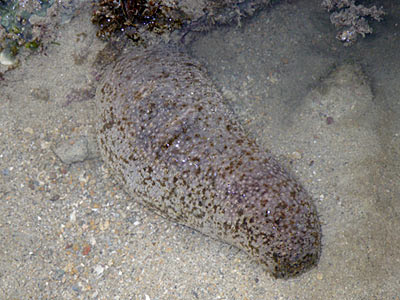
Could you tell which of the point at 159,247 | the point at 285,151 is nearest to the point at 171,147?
the point at 159,247

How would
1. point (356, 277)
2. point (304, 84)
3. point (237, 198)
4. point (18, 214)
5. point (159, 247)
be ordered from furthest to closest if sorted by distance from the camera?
point (304, 84), point (18, 214), point (159, 247), point (356, 277), point (237, 198)

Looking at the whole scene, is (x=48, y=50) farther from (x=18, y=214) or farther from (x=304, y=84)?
(x=304, y=84)

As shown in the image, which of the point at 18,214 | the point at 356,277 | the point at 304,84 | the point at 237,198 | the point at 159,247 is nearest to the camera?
the point at 237,198

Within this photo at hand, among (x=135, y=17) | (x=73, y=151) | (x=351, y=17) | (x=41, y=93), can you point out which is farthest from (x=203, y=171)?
(x=351, y=17)

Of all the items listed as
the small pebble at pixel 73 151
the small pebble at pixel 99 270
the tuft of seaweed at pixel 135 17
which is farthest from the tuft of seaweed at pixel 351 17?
the small pebble at pixel 99 270

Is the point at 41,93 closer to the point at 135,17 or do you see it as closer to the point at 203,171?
the point at 135,17

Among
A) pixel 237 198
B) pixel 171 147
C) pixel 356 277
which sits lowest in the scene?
pixel 356 277
